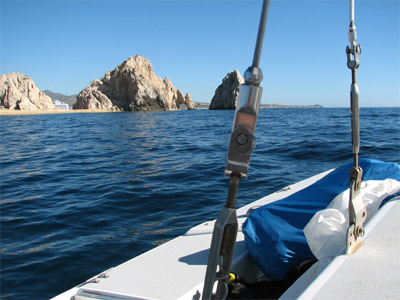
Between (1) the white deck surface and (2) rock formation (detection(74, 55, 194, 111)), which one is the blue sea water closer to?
(1) the white deck surface

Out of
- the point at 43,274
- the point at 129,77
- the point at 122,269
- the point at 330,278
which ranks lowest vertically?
the point at 43,274

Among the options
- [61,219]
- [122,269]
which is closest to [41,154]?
[61,219]

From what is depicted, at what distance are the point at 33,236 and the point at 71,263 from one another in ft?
3.98

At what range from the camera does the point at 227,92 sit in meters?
100

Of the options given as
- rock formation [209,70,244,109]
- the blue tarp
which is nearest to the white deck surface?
the blue tarp

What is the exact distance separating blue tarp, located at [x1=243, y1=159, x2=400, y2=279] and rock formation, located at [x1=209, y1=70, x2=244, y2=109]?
9479cm

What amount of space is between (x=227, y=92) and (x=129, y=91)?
96.9ft

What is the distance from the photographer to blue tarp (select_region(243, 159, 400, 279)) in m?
2.17

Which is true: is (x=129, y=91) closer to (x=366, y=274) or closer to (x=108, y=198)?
(x=108, y=198)

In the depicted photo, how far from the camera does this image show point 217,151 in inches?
455

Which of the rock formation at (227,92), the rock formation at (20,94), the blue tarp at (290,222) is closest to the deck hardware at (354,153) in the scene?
the blue tarp at (290,222)

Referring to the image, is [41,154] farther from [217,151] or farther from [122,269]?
[122,269]

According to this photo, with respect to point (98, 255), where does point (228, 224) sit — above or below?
above

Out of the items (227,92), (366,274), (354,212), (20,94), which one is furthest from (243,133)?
(227,92)
